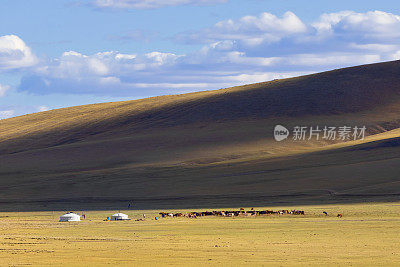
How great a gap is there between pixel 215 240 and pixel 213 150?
64.4m

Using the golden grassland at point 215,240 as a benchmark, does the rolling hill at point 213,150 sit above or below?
above

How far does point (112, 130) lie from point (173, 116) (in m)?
11.0

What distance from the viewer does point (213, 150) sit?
9819 centimetres

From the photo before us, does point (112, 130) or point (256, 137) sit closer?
point (256, 137)

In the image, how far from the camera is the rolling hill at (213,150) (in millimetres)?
69312

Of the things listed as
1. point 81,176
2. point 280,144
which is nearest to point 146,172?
point 81,176

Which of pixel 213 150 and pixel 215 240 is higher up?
pixel 213 150

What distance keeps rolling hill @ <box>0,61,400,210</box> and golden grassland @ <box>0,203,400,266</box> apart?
15817 millimetres

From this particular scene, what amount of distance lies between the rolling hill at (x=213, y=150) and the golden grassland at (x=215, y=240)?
15817 mm

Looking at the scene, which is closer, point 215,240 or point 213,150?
point 215,240

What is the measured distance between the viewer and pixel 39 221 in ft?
169

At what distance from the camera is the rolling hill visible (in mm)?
69312

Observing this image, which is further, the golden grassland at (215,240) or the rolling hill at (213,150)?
the rolling hill at (213,150)

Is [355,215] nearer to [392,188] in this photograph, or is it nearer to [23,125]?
[392,188]
